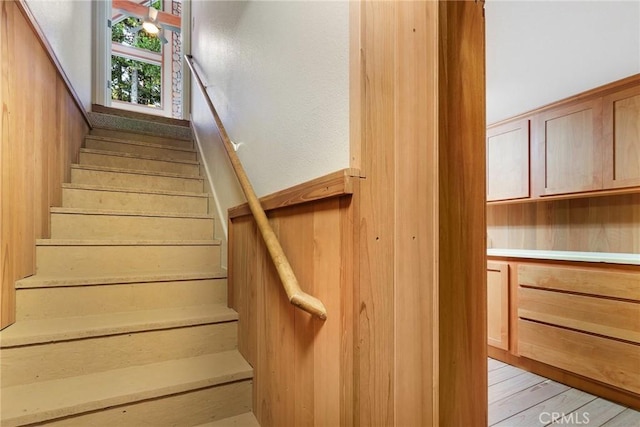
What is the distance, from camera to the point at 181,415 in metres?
1.19

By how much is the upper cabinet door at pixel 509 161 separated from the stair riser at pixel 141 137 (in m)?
3.03

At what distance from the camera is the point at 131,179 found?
238 centimetres

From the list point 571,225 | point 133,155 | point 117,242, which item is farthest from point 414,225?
point 571,225

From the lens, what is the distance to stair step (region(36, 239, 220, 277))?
1.57 meters

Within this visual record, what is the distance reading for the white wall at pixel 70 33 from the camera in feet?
5.98

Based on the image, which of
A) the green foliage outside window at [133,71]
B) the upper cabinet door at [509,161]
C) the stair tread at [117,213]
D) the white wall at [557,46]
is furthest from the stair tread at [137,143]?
the green foliage outside window at [133,71]

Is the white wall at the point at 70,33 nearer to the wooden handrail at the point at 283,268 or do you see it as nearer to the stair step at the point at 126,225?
the stair step at the point at 126,225

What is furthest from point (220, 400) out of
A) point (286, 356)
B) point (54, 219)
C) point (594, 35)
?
point (594, 35)

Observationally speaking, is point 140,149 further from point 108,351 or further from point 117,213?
point 108,351

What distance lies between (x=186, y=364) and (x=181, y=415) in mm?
201

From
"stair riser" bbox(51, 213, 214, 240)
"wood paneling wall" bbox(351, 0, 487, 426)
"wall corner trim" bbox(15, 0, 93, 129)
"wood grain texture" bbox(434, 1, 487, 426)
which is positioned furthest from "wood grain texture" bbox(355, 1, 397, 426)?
"stair riser" bbox(51, 213, 214, 240)

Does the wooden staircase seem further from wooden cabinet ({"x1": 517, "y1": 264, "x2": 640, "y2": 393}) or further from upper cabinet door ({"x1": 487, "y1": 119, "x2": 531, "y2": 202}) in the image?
upper cabinet door ({"x1": 487, "y1": 119, "x2": 531, "y2": 202})

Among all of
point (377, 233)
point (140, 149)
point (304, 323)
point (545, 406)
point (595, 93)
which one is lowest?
point (545, 406)

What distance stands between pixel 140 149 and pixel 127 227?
4.16ft
